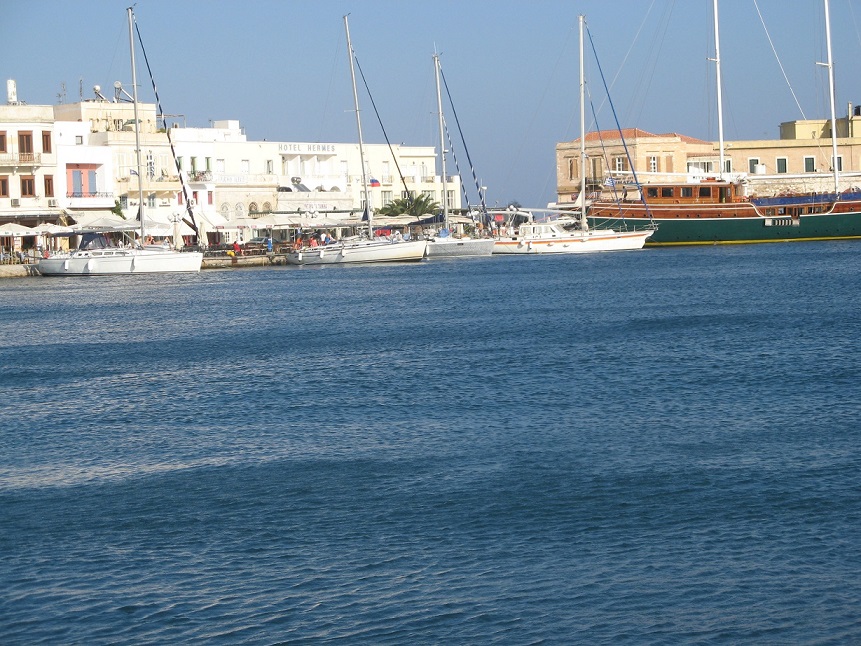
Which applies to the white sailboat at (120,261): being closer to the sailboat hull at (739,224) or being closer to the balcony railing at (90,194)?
the balcony railing at (90,194)

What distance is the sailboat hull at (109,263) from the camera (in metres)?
56.9

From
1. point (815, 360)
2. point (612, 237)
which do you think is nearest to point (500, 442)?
point (815, 360)

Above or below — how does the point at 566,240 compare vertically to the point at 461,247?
above

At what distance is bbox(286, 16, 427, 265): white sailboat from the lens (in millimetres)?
65188

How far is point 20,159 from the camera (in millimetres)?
59125

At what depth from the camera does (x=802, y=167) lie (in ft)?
290

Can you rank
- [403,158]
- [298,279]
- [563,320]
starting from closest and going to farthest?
1. [563,320]
2. [298,279]
3. [403,158]

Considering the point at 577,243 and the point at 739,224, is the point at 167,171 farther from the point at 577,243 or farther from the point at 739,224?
the point at 739,224

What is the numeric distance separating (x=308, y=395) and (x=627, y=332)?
11194mm

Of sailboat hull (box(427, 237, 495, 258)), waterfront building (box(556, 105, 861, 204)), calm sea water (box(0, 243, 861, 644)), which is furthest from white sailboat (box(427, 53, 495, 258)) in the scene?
calm sea water (box(0, 243, 861, 644))

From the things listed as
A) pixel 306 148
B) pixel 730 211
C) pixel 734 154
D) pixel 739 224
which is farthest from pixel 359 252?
pixel 734 154

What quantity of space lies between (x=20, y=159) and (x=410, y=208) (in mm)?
28621

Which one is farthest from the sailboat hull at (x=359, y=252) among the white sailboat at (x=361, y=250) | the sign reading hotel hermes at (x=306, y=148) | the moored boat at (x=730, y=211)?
the sign reading hotel hermes at (x=306, y=148)

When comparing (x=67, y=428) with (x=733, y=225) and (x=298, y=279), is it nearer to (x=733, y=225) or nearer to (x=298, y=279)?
(x=298, y=279)
